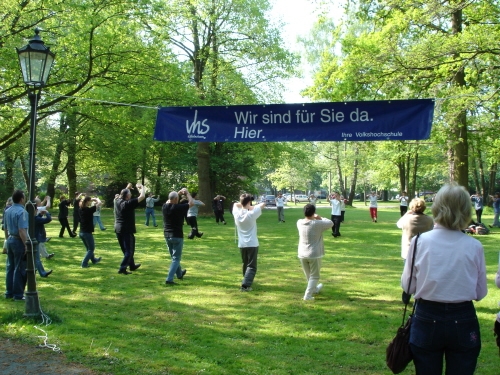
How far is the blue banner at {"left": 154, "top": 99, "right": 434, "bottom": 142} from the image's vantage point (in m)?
7.33

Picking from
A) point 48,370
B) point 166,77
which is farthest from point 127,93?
point 48,370

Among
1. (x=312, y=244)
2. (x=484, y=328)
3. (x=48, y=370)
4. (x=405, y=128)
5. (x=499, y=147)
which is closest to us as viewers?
(x=48, y=370)

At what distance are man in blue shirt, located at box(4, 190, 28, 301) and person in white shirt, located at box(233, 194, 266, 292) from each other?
3.56m

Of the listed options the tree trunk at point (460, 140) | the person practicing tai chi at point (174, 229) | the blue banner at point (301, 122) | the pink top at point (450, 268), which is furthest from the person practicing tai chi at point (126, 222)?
the tree trunk at point (460, 140)

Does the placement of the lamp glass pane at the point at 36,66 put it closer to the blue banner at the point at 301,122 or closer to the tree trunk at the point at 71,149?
the blue banner at the point at 301,122

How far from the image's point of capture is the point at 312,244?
26.2 feet

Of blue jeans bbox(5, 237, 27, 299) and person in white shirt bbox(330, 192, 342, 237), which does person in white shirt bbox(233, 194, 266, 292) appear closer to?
blue jeans bbox(5, 237, 27, 299)

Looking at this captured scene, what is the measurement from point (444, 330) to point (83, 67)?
14.5m

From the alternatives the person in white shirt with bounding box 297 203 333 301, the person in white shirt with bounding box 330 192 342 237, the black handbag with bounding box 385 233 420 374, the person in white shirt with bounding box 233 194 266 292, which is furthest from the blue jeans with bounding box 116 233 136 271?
the person in white shirt with bounding box 330 192 342 237

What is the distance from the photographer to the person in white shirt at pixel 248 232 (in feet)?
28.5

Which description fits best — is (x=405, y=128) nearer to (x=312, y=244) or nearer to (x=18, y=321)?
(x=312, y=244)

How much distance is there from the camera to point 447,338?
307 centimetres

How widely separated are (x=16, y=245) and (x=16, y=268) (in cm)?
38

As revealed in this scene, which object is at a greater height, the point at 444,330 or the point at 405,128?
the point at 405,128
